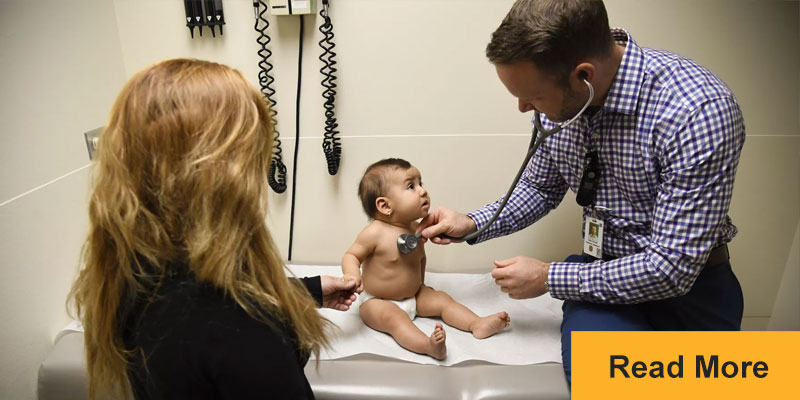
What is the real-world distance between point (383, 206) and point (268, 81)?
1.93ft

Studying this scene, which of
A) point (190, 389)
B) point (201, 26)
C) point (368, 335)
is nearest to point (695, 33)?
point (368, 335)

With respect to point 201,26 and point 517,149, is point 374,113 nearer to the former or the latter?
point 517,149

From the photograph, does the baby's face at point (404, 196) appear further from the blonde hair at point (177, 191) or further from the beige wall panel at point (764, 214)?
the beige wall panel at point (764, 214)

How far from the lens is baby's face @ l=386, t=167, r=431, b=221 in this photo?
1.55 m

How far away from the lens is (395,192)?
1559 millimetres

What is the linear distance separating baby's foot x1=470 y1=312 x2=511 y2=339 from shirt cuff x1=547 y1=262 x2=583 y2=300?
20 centimetres

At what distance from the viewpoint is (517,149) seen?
5.88 feet

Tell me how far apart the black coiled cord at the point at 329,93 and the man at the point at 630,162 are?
26.3 inches

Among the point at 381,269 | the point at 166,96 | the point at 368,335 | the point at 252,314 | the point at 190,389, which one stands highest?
the point at 166,96

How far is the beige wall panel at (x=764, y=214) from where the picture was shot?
1.75 metres

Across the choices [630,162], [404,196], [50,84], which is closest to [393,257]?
[404,196]

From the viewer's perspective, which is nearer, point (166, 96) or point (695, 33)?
point (166, 96)

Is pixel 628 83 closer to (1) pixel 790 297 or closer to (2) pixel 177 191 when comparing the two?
(2) pixel 177 191

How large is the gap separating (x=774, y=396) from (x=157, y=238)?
1298 millimetres
